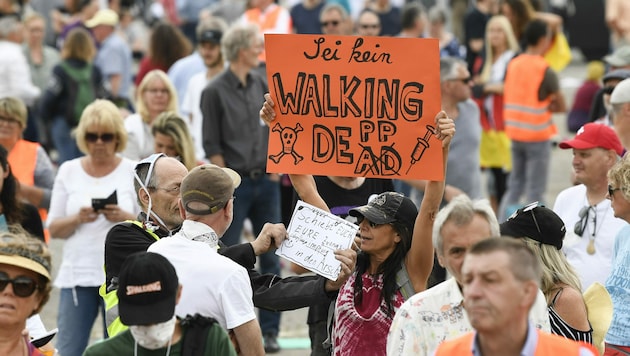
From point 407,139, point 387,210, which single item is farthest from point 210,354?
point 407,139

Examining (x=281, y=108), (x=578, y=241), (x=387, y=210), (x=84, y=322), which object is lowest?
(x=84, y=322)

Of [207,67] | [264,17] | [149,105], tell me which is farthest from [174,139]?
[264,17]

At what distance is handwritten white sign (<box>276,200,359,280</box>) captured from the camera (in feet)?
18.7

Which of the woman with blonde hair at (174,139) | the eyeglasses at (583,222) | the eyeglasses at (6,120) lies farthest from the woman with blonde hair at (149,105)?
the eyeglasses at (583,222)

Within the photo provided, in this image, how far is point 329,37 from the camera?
21.0 ft

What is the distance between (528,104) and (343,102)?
20.7 feet

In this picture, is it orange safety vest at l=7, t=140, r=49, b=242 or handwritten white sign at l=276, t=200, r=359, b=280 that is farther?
orange safety vest at l=7, t=140, r=49, b=242

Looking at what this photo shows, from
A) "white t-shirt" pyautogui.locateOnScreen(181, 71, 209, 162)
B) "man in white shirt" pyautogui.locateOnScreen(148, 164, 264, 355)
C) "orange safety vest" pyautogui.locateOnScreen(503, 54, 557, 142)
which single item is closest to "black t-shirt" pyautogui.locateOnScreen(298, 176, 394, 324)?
"man in white shirt" pyautogui.locateOnScreen(148, 164, 264, 355)

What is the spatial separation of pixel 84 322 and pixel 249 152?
2.43m

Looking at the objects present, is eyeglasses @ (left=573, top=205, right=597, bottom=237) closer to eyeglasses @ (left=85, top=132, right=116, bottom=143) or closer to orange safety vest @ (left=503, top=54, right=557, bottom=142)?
eyeglasses @ (left=85, top=132, right=116, bottom=143)

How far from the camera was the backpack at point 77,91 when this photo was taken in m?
13.1

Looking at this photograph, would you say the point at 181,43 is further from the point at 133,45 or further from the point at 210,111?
the point at 133,45

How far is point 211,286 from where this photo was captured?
16.7 feet

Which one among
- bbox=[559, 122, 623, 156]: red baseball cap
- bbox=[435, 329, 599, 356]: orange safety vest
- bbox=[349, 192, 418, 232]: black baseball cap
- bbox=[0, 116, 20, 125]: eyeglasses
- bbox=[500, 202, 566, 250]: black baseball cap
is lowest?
bbox=[435, 329, 599, 356]: orange safety vest
